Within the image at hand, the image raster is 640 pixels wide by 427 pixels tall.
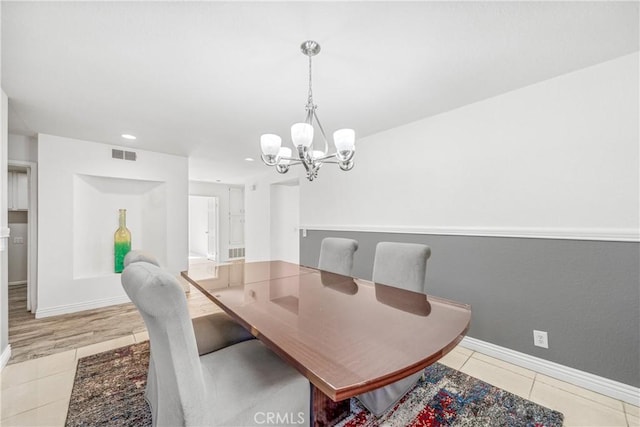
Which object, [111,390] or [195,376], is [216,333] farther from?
[111,390]

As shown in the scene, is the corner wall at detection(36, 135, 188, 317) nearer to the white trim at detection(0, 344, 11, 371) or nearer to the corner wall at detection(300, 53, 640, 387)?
the white trim at detection(0, 344, 11, 371)

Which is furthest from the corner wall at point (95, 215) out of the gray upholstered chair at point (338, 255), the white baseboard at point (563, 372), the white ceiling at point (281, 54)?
the white baseboard at point (563, 372)

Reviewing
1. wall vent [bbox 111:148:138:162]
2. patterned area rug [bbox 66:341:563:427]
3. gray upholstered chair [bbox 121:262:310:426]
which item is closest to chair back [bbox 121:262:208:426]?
gray upholstered chair [bbox 121:262:310:426]

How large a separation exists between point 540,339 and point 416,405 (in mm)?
1194

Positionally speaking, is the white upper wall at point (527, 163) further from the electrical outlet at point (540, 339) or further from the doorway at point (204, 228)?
the doorway at point (204, 228)

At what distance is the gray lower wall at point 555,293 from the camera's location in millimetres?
1733

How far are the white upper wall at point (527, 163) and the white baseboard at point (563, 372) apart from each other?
98 centimetres

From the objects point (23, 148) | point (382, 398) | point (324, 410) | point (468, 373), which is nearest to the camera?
point (324, 410)

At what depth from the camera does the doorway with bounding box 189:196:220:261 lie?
7518 millimetres

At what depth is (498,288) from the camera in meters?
2.25

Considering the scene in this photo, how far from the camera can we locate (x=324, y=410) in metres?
1.41

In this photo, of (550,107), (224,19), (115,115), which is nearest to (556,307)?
(550,107)

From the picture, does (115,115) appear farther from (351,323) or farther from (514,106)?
(514,106)

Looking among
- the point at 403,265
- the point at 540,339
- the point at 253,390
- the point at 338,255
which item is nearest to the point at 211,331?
the point at 253,390
